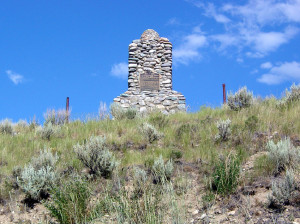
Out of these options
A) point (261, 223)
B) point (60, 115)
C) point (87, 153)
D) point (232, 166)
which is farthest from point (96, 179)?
point (60, 115)

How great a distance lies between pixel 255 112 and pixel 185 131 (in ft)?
8.11

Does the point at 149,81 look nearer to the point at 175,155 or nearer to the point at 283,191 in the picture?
the point at 175,155

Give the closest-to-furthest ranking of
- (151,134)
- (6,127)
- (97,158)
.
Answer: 1. (97,158)
2. (151,134)
3. (6,127)

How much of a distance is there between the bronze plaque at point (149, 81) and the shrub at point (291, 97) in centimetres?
841

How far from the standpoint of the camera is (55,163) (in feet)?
29.6

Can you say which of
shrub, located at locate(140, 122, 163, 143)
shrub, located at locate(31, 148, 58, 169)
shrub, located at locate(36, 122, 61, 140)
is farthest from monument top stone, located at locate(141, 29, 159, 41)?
shrub, located at locate(31, 148, 58, 169)

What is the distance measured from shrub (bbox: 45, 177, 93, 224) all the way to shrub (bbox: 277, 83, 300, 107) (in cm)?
755

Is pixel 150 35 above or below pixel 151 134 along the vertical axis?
above

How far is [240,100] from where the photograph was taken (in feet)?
42.2

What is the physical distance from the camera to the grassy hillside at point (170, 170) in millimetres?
6195

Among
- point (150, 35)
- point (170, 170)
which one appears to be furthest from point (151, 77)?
point (170, 170)

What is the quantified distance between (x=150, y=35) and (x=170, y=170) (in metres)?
14.6

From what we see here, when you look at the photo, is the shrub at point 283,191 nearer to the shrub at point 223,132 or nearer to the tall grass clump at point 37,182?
the shrub at point 223,132

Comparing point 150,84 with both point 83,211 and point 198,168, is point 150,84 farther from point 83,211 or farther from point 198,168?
point 83,211
